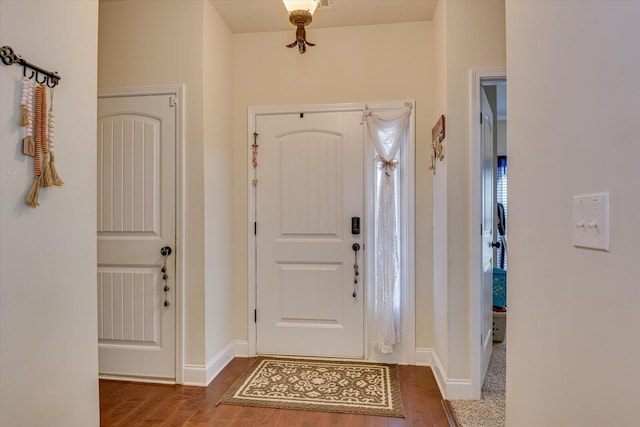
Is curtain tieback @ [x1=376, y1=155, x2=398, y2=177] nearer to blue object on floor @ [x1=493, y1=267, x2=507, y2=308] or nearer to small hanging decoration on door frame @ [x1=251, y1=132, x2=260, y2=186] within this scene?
small hanging decoration on door frame @ [x1=251, y1=132, x2=260, y2=186]

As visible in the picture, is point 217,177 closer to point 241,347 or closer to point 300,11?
point 300,11

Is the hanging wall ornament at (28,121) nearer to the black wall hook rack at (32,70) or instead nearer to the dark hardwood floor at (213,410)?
the black wall hook rack at (32,70)

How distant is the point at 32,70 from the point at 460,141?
2.17m

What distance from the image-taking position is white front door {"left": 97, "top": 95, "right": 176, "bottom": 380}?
99.9 inches

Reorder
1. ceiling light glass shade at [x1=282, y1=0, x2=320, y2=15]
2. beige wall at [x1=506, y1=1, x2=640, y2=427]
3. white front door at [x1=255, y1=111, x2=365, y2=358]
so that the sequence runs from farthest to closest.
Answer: white front door at [x1=255, y1=111, x2=365, y2=358] → ceiling light glass shade at [x1=282, y1=0, x2=320, y2=15] → beige wall at [x1=506, y1=1, x2=640, y2=427]

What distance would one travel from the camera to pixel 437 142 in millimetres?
2543

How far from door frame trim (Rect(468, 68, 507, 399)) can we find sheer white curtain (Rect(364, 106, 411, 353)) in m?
0.65

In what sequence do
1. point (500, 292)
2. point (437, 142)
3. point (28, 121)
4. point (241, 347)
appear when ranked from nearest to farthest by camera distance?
point (28, 121)
point (437, 142)
point (241, 347)
point (500, 292)

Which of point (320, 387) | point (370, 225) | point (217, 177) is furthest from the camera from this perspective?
point (370, 225)

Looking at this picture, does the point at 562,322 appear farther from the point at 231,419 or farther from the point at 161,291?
the point at 161,291

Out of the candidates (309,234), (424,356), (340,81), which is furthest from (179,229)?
(424,356)

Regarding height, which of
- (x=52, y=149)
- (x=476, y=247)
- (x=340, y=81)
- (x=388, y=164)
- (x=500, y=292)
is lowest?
(x=500, y=292)

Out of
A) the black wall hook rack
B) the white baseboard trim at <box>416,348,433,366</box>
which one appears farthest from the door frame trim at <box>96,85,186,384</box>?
the white baseboard trim at <box>416,348,433,366</box>

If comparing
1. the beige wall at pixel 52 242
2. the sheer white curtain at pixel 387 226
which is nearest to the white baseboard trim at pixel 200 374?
the beige wall at pixel 52 242
